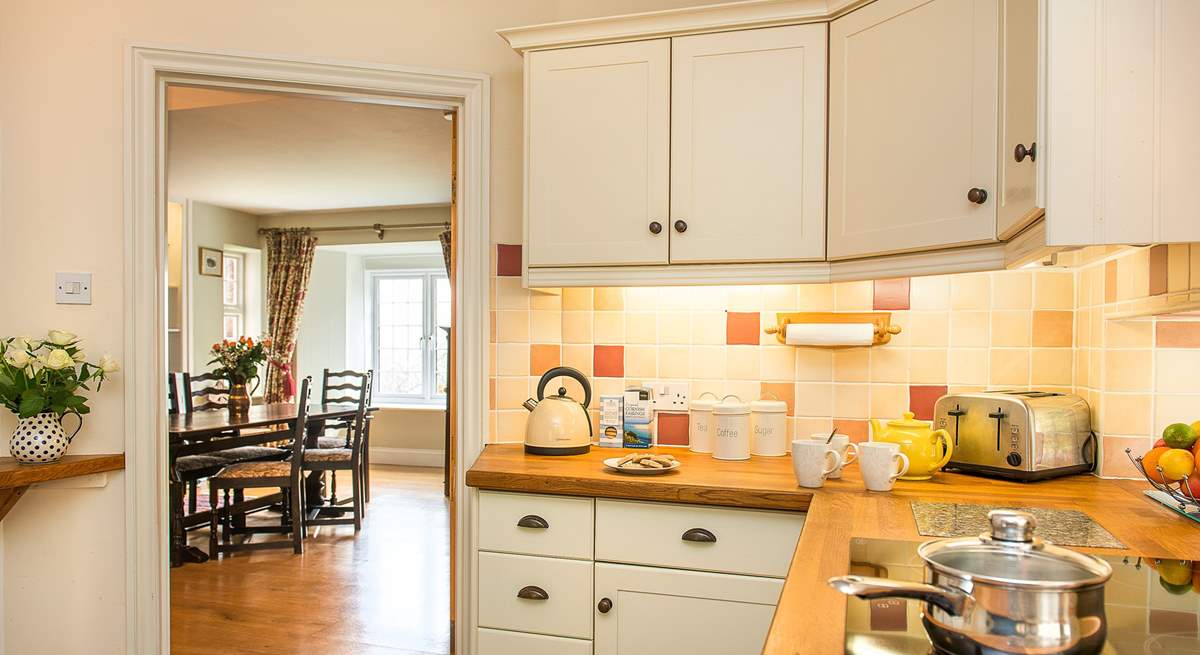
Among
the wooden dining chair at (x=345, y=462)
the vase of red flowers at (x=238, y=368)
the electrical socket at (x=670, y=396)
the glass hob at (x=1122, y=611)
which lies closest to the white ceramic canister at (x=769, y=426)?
the electrical socket at (x=670, y=396)

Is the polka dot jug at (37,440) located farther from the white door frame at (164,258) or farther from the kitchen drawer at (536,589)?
the kitchen drawer at (536,589)

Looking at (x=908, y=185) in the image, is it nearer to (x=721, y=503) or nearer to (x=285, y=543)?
(x=721, y=503)

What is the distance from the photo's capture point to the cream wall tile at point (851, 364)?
2371mm

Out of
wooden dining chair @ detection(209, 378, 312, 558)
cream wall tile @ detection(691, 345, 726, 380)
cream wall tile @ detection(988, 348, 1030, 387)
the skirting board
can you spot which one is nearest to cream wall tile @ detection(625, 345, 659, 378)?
cream wall tile @ detection(691, 345, 726, 380)

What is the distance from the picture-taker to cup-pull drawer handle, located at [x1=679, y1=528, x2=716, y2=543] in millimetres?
1950

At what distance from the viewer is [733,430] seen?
230 centimetres

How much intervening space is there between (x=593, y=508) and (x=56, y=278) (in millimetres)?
1759

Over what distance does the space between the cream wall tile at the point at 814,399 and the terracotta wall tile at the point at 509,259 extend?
3.12ft

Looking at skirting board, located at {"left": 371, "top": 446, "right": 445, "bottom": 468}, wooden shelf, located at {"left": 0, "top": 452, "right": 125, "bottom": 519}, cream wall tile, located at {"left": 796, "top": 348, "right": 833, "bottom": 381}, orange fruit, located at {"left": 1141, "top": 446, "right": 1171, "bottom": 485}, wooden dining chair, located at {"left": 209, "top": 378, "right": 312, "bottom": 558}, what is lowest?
skirting board, located at {"left": 371, "top": 446, "right": 445, "bottom": 468}

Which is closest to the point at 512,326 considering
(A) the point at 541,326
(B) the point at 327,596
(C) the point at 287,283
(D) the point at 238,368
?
(A) the point at 541,326

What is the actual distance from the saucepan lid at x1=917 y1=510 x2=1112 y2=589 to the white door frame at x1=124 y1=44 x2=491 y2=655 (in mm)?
1706

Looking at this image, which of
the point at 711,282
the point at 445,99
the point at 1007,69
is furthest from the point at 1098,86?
the point at 445,99

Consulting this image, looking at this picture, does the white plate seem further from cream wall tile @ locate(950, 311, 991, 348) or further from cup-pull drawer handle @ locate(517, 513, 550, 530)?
cream wall tile @ locate(950, 311, 991, 348)

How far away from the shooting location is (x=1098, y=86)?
1.26 m
